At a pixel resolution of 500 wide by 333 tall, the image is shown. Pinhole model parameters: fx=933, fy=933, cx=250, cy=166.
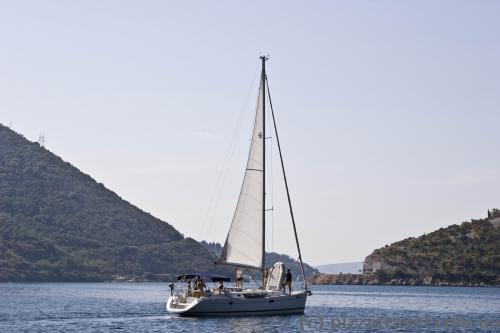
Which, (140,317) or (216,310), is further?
(140,317)

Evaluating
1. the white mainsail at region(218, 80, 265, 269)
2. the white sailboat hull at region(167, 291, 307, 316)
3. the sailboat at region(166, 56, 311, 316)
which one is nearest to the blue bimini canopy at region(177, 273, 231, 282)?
the sailboat at region(166, 56, 311, 316)

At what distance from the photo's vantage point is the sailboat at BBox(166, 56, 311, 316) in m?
72.6

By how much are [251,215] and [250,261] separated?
11.9 ft

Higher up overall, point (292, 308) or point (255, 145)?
point (255, 145)

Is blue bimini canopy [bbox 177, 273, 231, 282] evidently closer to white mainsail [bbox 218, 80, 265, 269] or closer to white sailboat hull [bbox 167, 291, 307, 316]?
white mainsail [bbox 218, 80, 265, 269]

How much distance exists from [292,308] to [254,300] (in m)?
4.44

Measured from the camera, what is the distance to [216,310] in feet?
238

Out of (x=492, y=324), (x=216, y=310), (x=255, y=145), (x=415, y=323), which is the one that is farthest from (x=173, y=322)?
(x=492, y=324)

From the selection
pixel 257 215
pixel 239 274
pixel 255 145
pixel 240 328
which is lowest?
pixel 240 328

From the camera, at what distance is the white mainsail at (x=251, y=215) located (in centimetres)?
7344

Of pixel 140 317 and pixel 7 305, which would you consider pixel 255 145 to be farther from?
pixel 7 305

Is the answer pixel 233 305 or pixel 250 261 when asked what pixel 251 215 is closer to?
pixel 250 261

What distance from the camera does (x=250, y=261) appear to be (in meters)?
73.4

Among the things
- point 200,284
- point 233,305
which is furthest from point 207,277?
point 233,305
